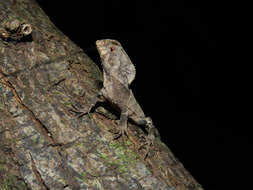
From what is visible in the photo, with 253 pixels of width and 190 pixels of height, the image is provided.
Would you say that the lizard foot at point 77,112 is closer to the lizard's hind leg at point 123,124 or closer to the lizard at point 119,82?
the lizard's hind leg at point 123,124

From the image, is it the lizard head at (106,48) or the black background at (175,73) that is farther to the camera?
the black background at (175,73)

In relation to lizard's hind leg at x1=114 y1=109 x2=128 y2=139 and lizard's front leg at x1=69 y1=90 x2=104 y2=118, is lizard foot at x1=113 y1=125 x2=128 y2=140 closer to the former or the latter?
lizard's hind leg at x1=114 y1=109 x2=128 y2=139

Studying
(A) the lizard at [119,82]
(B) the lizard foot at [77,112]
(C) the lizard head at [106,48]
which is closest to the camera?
(B) the lizard foot at [77,112]

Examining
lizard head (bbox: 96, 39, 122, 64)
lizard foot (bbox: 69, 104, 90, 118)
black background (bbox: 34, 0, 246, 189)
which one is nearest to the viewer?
lizard foot (bbox: 69, 104, 90, 118)

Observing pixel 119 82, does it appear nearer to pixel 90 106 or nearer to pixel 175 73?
pixel 90 106

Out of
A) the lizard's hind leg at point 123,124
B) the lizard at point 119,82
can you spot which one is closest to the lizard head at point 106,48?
the lizard at point 119,82

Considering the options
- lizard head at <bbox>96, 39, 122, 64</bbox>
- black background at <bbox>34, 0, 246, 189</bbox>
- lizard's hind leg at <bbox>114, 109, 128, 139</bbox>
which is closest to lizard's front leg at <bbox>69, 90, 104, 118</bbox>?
lizard's hind leg at <bbox>114, 109, 128, 139</bbox>

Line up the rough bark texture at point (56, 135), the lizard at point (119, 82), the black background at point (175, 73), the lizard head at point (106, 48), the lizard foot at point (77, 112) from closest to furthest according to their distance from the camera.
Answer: the rough bark texture at point (56, 135)
the lizard foot at point (77, 112)
the lizard at point (119, 82)
the lizard head at point (106, 48)
the black background at point (175, 73)

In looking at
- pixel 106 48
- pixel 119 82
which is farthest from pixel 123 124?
pixel 106 48
